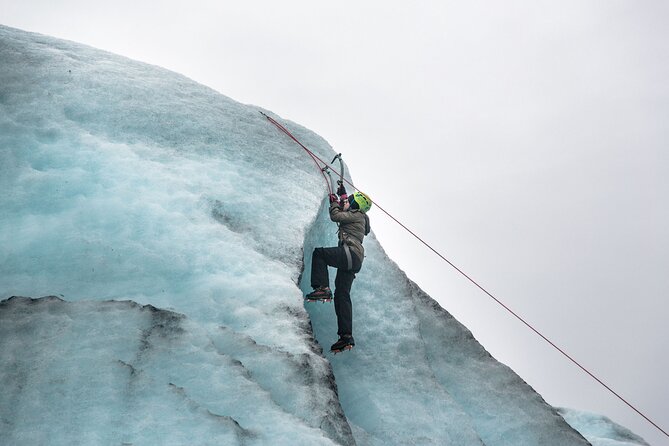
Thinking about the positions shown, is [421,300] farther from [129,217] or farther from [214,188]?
[129,217]

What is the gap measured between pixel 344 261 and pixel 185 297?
7.44 ft

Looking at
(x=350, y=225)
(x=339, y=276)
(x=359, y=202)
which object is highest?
(x=359, y=202)

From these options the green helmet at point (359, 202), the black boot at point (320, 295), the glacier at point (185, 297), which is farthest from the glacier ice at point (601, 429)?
the black boot at point (320, 295)

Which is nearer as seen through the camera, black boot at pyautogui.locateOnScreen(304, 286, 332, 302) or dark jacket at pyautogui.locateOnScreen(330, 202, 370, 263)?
black boot at pyautogui.locateOnScreen(304, 286, 332, 302)

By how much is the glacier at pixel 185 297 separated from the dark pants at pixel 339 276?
26cm

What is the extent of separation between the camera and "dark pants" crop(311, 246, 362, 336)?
7305 mm

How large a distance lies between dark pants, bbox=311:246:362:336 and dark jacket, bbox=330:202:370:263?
0.20 meters

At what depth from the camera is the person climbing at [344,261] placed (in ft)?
23.8

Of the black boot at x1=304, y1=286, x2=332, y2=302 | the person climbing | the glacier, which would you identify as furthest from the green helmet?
the black boot at x1=304, y1=286, x2=332, y2=302

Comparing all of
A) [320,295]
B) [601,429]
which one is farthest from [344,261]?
[601,429]

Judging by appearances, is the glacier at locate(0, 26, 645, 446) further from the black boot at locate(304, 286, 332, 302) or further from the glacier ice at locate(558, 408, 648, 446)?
the glacier ice at locate(558, 408, 648, 446)

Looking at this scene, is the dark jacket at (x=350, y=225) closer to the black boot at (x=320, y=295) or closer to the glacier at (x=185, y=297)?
the glacier at (x=185, y=297)

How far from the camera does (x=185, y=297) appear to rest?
6023 mm

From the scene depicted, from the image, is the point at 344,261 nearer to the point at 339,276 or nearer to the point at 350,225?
the point at 339,276
